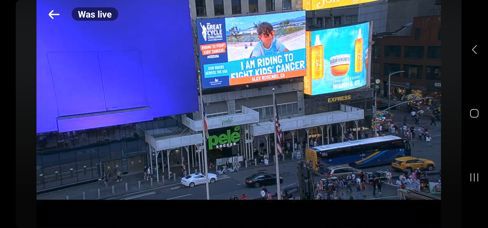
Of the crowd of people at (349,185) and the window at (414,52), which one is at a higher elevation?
the window at (414,52)

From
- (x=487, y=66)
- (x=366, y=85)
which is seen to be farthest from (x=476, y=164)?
(x=366, y=85)

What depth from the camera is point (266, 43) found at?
5.72ft

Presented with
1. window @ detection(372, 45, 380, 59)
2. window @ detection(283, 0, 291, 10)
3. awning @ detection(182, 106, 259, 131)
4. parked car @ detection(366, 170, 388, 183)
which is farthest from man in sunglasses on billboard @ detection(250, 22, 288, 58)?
parked car @ detection(366, 170, 388, 183)

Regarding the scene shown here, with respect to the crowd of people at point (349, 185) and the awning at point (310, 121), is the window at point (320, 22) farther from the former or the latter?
the crowd of people at point (349, 185)

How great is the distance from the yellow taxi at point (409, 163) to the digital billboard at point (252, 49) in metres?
0.44

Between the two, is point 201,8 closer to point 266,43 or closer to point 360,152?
point 266,43

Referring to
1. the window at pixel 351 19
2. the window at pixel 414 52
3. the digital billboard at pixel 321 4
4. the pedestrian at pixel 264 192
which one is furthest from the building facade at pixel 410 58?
the pedestrian at pixel 264 192

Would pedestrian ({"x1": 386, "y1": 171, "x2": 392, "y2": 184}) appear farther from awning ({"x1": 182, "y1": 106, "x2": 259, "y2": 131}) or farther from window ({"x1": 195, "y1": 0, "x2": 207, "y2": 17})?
window ({"x1": 195, "y1": 0, "x2": 207, "y2": 17})

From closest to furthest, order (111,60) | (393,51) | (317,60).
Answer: (111,60) → (393,51) → (317,60)

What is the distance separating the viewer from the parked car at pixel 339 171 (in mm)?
1679

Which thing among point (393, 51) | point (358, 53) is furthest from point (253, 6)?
point (393, 51)

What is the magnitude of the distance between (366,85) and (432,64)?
1.17 feet

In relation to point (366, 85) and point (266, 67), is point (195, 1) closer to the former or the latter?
point (266, 67)

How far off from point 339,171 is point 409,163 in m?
0.23
